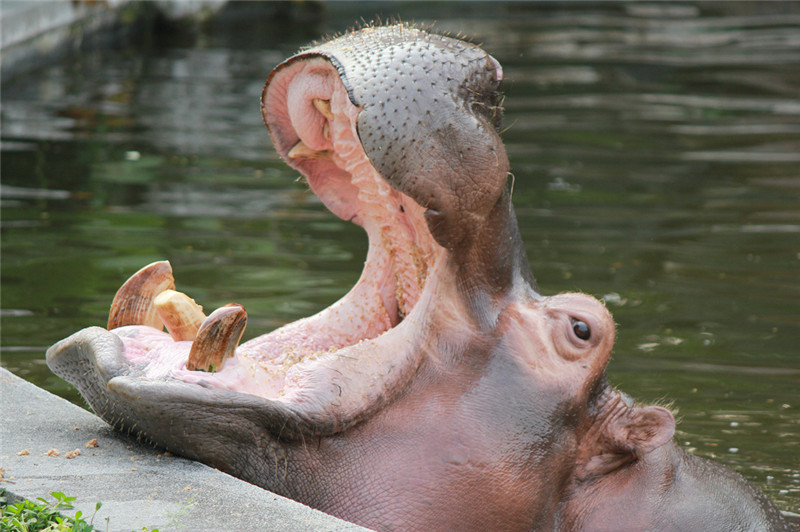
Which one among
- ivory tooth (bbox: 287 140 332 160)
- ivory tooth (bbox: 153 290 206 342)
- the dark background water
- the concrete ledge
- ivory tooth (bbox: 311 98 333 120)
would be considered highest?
ivory tooth (bbox: 311 98 333 120)

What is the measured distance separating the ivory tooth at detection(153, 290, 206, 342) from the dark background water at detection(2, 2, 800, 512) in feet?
5.81

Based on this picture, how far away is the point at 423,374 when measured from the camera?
9.41 ft

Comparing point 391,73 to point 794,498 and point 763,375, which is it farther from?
point 763,375

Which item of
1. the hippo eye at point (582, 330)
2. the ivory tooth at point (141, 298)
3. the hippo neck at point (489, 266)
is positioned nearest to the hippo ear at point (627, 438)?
the hippo eye at point (582, 330)

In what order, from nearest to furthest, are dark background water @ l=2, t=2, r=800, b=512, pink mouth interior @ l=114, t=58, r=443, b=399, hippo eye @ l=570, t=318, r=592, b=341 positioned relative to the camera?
pink mouth interior @ l=114, t=58, r=443, b=399, hippo eye @ l=570, t=318, r=592, b=341, dark background water @ l=2, t=2, r=800, b=512

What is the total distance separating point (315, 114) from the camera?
3102 millimetres

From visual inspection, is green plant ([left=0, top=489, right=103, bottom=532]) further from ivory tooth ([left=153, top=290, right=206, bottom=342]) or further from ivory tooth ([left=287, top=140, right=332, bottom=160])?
ivory tooth ([left=287, top=140, right=332, bottom=160])

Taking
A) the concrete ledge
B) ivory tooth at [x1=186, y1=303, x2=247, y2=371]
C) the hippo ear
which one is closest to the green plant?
the concrete ledge

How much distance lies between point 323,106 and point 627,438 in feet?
3.93

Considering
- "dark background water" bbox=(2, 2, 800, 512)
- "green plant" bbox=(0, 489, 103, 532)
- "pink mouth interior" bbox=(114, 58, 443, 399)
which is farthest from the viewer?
"dark background water" bbox=(2, 2, 800, 512)

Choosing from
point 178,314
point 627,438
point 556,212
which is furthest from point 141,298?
point 556,212

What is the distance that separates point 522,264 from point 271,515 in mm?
1024

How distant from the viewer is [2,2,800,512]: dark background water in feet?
17.0

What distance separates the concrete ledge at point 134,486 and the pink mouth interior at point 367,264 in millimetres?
246
